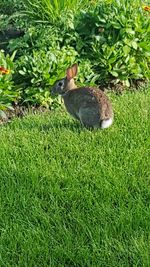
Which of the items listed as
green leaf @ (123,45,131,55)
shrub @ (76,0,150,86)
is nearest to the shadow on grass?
shrub @ (76,0,150,86)

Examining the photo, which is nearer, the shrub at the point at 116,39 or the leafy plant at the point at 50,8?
the shrub at the point at 116,39

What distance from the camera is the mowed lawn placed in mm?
3895

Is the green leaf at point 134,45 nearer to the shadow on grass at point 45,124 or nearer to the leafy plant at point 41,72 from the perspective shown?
the leafy plant at point 41,72

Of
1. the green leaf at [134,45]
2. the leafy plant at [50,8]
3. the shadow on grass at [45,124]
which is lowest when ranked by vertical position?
the shadow on grass at [45,124]

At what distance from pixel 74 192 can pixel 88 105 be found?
1119 mm

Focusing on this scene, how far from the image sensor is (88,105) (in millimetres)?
5406

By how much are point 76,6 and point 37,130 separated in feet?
8.06

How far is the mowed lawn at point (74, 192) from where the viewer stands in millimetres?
3895

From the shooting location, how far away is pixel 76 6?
7504 millimetres

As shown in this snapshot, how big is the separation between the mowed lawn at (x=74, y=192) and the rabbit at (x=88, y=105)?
13cm

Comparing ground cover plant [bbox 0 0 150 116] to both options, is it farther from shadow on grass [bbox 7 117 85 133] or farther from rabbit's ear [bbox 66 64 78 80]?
rabbit's ear [bbox 66 64 78 80]

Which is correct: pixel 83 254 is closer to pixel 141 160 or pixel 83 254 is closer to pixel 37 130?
pixel 141 160

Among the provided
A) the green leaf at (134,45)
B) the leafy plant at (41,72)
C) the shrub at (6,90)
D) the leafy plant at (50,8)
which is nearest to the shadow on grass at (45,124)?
the shrub at (6,90)

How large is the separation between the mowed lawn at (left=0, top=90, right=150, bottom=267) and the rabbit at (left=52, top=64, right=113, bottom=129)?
134 mm
